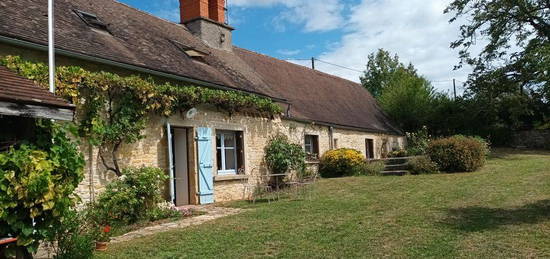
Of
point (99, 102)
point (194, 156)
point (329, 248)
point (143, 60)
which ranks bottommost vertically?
point (329, 248)

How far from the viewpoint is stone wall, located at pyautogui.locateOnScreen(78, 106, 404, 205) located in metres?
8.65

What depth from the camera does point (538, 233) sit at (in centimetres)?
642

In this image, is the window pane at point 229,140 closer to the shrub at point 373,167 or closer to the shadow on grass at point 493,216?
the shadow on grass at point 493,216

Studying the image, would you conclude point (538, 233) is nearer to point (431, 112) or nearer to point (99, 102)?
point (99, 102)

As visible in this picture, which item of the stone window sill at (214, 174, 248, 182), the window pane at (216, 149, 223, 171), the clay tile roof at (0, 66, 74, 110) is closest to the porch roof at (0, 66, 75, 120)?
the clay tile roof at (0, 66, 74, 110)

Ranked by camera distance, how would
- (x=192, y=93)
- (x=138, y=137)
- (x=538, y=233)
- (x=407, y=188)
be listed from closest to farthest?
(x=538, y=233), (x=138, y=137), (x=192, y=93), (x=407, y=188)

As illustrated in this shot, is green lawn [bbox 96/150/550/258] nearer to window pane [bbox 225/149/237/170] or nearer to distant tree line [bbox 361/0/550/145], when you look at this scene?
window pane [bbox 225/149/237/170]

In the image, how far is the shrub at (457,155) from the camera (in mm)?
15086

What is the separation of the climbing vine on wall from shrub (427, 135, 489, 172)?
9036 millimetres

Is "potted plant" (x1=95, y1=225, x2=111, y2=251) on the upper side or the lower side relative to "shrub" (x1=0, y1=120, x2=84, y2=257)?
lower

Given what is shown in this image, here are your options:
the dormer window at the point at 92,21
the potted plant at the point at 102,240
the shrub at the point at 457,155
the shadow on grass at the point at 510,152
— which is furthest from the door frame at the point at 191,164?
the shadow on grass at the point at 510,152

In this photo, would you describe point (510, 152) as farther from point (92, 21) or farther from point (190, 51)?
point (92, 21)

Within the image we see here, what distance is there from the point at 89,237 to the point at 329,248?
318cm

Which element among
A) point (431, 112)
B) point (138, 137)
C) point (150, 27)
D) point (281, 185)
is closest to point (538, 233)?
point (138, 137)
